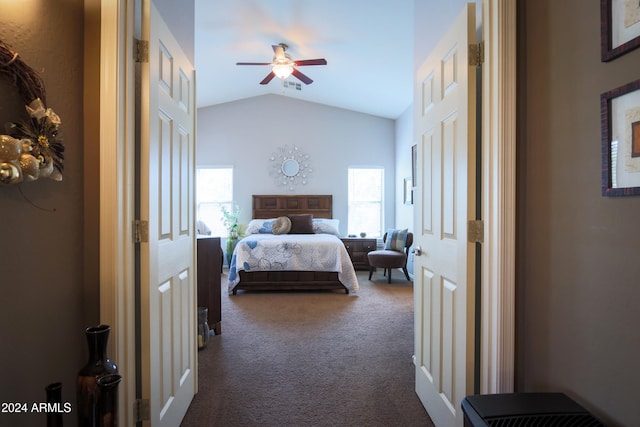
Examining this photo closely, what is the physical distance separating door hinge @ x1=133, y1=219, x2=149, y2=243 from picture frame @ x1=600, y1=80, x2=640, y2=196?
1.59 metres

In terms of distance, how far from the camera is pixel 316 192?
22.6 ft

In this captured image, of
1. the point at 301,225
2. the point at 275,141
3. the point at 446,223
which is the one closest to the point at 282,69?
the point at 301,225

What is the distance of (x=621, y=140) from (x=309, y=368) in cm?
222

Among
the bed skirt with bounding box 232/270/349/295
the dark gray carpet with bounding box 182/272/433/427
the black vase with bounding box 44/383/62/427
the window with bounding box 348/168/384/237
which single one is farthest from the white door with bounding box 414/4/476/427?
the window with bounding box 348/168/384/237

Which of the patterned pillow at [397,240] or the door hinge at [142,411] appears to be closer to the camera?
the door hinge at [142,411]

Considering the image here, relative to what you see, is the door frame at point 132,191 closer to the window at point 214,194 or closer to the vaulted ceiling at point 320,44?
the vaulted ceiling at point 320,44

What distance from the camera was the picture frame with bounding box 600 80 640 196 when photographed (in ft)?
2.82

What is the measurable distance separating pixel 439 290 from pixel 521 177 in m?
0.74

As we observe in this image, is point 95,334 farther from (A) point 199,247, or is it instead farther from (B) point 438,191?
(A) point 199,247

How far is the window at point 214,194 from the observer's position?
271 inches

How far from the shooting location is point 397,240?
18.2 feet

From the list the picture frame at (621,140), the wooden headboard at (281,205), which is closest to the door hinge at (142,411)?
the picture frame at (621,140)

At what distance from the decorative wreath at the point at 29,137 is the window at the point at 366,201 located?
241 inches

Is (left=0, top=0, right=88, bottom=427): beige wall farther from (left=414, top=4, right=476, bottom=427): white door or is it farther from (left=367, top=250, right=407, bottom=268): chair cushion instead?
(left=367, top=250, right=407, bottom=268): chair cushion
